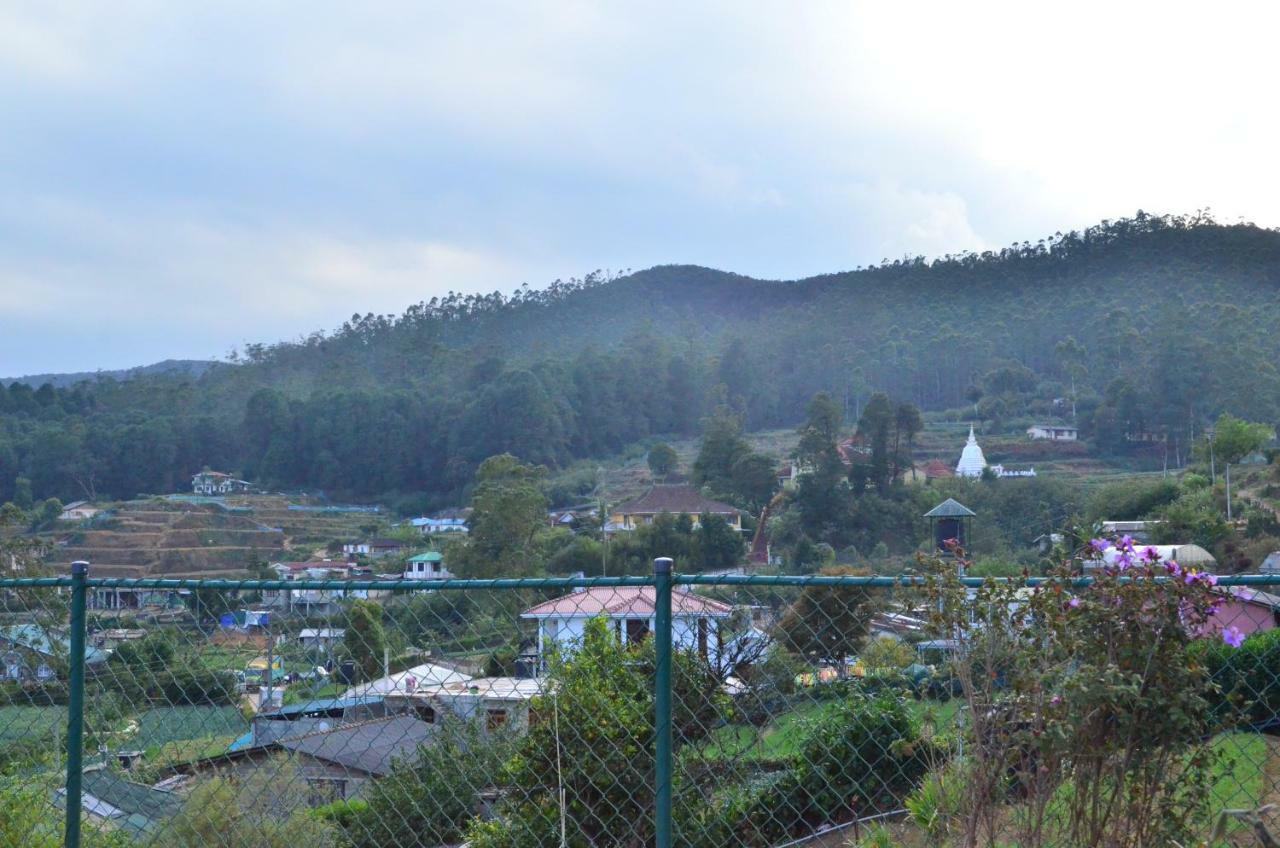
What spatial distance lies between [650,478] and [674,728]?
50.3 m

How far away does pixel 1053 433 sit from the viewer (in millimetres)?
53781

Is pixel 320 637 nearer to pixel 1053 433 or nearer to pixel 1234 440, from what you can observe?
pixel 1234 440

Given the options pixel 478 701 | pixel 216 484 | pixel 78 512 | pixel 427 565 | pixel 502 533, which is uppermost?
pixel 478 701

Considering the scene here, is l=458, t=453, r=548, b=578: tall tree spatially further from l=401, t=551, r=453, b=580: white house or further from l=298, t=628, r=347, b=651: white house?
l=298, t=628, r=347, b=651: white house

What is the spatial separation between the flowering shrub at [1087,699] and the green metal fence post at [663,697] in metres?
0.54

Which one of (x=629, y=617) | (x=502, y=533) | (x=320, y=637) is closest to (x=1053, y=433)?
(x=502, y=533)

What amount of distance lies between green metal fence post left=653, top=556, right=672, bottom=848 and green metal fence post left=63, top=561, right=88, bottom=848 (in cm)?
150

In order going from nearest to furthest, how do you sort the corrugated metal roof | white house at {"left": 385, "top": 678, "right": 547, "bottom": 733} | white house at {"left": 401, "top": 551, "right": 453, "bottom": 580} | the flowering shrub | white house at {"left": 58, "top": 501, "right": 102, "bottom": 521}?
the flowering shrub → white house at {"left": 385, "top": 678, "right": 547, "bottom": 733} → the corrugated metal roof → white house at {"left": 401, "top": 551, "right": 453, "bottom": 580} → white house at {"left": 58, "top": 501, "right": 102, "bottom": 521}

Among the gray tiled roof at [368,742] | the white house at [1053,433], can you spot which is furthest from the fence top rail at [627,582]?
the white house at [1053,433]

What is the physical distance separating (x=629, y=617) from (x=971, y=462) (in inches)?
1769

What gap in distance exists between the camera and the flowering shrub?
6.91ft

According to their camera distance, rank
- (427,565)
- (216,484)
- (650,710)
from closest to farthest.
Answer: (650,710) < (427,565) < (216,484)

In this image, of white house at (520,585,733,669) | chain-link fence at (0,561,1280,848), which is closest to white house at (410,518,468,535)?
chain-link fence at (0,561,1280,848)

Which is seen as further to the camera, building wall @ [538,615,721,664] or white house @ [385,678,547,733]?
white house @ [385,678,547,733]
